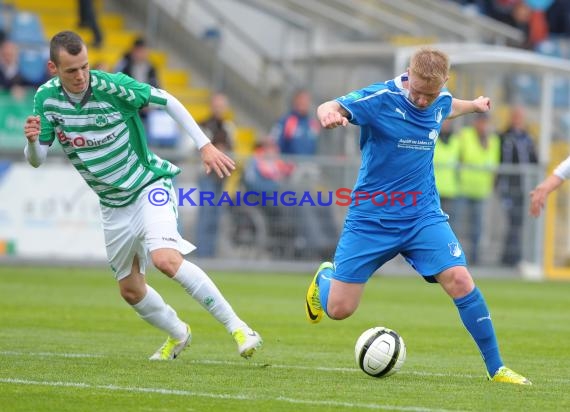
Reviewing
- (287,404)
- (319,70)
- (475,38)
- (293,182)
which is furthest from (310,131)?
(287,404)

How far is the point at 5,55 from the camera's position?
2008cm

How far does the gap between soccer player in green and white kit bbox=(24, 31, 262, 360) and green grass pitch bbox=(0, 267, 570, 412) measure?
47 cm

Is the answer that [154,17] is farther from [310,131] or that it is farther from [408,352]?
[408,352]

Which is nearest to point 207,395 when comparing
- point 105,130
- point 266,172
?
point 105,130

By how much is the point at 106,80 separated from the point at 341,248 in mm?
2032

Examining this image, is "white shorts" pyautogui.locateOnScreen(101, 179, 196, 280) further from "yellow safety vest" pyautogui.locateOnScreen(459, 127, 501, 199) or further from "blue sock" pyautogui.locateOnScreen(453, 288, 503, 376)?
"yellow safety vest" pyautogui.locateOnScreen(459, 127, 501, 199)

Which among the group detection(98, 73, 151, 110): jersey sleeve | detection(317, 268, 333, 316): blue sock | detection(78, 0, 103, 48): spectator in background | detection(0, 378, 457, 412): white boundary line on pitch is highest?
detection(78, 0, 103, 48): spectator in background

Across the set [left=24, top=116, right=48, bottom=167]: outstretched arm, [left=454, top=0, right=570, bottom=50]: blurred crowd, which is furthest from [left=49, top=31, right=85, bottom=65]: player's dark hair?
[left=454, top=0, right=570, bottom=50]: blurred crowd

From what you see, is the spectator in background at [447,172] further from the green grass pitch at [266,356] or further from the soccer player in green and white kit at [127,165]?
the soccer player in green and white kit at [127,165]

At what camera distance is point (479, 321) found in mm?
8109

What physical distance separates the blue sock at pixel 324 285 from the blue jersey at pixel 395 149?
61cm

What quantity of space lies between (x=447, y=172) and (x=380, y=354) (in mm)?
12186

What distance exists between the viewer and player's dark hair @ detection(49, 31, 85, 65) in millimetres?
8500

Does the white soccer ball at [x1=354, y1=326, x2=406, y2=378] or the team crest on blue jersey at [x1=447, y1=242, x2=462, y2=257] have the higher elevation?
the team crest on blue jersey at [x1=447, y1=242, x2=462, y2=257]
